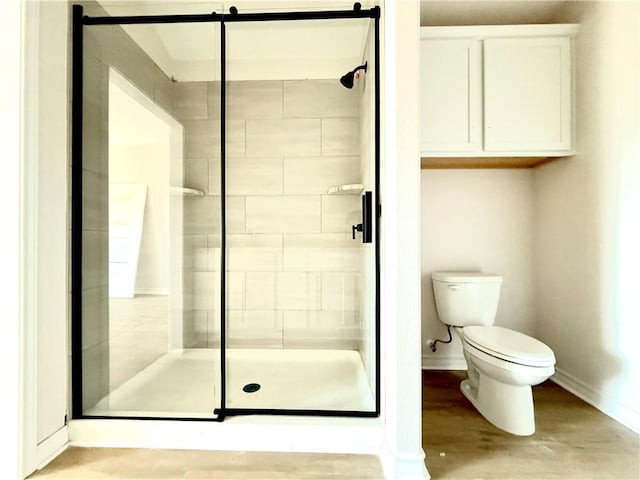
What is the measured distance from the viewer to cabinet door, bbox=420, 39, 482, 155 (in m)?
1.94

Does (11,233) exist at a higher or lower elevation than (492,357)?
higher

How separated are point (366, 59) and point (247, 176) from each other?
1.10 m

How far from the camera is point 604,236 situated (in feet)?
5.76

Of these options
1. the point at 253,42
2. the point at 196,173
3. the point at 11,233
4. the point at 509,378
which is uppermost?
the point at 253,42

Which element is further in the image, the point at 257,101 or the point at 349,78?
the point at 257,101

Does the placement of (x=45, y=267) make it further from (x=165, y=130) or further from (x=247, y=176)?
(x=247, y=176)

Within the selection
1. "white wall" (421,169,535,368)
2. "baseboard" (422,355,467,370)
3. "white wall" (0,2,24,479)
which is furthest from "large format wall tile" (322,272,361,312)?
"white wall" (0,2,24,479)

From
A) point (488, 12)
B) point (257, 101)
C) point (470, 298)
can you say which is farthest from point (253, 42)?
point (470, 298)

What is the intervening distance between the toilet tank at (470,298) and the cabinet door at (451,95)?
0.82 m

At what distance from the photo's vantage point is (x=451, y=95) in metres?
1.95

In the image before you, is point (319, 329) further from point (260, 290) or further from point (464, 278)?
point (464, 278)

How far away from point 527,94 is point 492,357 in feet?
5.19

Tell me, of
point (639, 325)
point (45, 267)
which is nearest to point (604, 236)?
point (639, 325)

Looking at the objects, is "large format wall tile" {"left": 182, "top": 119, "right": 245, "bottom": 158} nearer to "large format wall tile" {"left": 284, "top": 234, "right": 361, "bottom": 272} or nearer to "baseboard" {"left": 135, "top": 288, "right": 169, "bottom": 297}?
"large format wall tile" {"left": 284, "top": 234, "right": 361, "bottom": 272}
